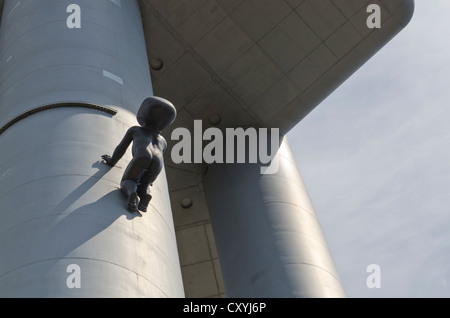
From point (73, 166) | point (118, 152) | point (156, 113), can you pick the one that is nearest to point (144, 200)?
point (118, 152)

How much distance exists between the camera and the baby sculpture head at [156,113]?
423 inches

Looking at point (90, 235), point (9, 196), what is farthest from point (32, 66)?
point (90, 235)

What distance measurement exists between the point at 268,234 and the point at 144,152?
663cm

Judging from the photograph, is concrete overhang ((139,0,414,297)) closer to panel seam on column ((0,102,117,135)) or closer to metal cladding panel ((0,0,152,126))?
metal cladding panel ((0,0,152,126))

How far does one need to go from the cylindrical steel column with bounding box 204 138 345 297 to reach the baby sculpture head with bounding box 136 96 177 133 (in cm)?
616

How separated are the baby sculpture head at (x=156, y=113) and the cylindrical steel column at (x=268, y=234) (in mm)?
6165

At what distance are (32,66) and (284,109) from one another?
796 cm

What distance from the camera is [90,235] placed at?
9641mm

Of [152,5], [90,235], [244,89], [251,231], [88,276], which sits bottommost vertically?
[88,276]

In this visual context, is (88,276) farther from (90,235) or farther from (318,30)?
(318,30)

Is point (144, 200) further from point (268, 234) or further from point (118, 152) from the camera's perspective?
point (268, 234)

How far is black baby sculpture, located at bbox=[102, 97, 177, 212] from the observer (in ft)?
35.0

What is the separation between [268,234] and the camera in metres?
16.6

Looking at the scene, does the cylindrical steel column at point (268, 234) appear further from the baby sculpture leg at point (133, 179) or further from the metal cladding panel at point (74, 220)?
the baby sculpture leg at point (133, 179)
